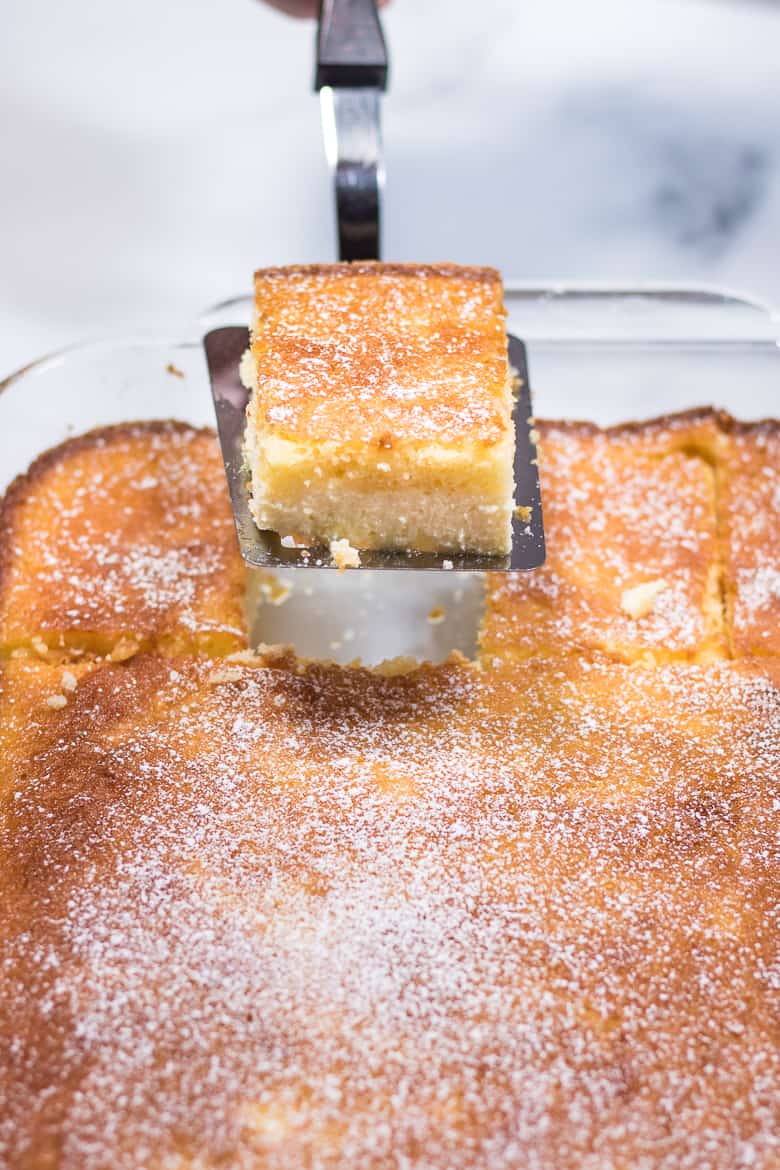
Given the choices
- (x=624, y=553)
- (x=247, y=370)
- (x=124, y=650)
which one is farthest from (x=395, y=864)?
(x=247, y=370)

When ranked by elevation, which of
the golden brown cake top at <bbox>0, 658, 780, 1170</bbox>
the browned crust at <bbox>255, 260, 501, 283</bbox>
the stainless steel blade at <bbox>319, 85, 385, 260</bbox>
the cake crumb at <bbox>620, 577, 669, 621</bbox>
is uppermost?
the stainless steel blade at <bbox>319, 85, 385, 260</bbox>

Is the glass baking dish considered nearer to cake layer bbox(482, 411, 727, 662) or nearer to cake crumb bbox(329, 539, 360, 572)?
cake layer bbox(482, 411, 727, 662)

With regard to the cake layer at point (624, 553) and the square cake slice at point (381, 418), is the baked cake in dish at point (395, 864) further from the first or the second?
the square cake slice at point (381, 418)

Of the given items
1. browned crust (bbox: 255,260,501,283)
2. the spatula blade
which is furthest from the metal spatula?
browned crust (bbox: 255,260,501,283)

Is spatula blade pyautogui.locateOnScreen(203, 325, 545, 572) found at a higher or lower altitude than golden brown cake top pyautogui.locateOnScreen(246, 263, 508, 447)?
lower

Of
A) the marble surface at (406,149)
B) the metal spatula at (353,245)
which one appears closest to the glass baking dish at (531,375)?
the metal spatula at (353,245)

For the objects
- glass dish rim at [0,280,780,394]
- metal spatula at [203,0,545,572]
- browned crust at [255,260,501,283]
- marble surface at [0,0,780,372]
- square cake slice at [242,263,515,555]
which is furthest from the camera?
marble surface at [0,0,780,372]
